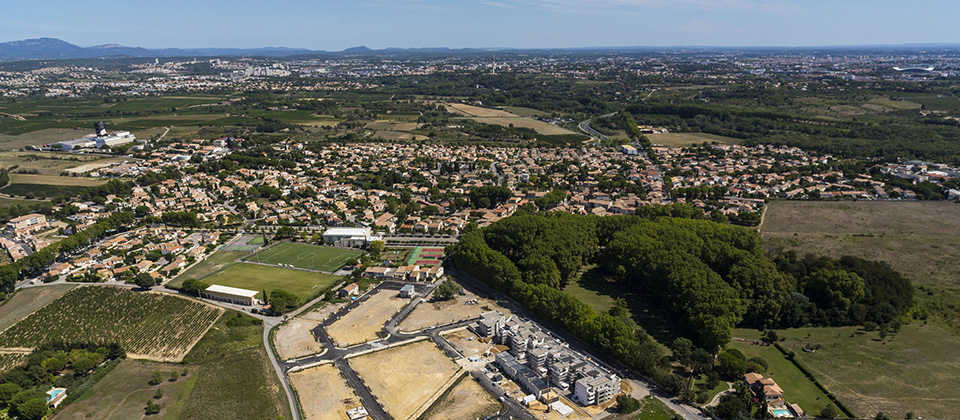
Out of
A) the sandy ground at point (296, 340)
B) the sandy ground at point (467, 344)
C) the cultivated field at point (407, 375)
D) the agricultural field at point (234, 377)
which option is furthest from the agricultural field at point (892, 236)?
the agricultural field at point (234, 377)

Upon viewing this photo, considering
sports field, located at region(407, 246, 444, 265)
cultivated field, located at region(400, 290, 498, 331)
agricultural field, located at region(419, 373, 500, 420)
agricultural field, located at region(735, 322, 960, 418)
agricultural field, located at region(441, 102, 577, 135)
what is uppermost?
agricultural field, located at region(441, 102, 577, 135)

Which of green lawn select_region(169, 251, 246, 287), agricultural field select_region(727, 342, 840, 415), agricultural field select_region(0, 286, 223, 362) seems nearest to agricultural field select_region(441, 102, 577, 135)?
green lawn select_region(169, 251, 246, 287)

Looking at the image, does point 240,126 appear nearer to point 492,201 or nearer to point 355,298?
point 492,201

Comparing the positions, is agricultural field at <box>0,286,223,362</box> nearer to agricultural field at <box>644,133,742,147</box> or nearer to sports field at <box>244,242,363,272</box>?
sports field at <box>244,242,363,272</box>

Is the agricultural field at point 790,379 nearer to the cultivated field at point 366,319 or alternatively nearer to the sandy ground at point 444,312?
the sandy ground at point 444,312

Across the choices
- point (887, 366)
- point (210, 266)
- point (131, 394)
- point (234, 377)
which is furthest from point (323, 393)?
point (887, 366)
